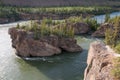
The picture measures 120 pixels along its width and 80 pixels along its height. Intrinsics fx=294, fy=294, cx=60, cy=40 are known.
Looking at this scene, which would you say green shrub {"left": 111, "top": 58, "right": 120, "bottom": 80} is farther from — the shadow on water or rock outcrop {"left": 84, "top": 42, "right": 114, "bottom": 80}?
the shadow on water

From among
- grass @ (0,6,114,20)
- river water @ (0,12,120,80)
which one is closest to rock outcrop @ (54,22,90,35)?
river water @ (0,12,120,80)

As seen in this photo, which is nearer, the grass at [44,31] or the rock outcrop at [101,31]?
the grass at [44,31]

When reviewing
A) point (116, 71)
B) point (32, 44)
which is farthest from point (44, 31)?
point (116, 71)

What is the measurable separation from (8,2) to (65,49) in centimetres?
8260

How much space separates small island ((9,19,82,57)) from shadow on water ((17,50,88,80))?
6.36 ft

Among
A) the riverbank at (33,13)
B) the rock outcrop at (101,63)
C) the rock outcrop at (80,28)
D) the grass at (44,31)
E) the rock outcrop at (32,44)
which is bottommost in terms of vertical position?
the riverbank at (33,13)

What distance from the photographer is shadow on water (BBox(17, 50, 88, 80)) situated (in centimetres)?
4967

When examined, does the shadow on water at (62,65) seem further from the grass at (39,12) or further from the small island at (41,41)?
the grass at (39,12)

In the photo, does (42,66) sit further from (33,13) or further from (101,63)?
(33,13)

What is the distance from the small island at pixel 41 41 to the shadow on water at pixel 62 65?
194cm

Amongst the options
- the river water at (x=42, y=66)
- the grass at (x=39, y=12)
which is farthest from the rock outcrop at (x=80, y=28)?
the grass at (x=39, y=12)

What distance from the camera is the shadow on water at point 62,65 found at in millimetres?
49669

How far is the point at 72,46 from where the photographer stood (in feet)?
217

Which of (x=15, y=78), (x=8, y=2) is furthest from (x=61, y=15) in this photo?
(x=15, y=78)
